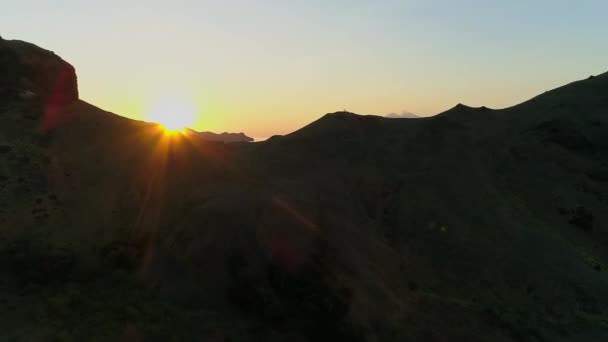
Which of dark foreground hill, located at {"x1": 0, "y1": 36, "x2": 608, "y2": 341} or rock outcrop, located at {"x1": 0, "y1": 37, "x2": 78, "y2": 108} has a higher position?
rock outcrop, located at {"x1": 0, "y1": 37, "x2": 78, "y2": 108}

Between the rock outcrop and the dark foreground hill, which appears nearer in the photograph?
the dark foreground hill

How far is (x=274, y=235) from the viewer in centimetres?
2614

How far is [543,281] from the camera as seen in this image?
103 feet

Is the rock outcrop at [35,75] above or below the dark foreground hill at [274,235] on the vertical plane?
above

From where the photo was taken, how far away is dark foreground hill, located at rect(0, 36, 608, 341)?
23375mm

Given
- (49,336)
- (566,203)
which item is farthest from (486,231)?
(49,336)

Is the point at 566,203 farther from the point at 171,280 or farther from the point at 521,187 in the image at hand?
the point at 171,280

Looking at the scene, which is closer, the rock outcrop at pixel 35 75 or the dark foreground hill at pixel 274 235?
the dark foreground hill at pixel 274 235

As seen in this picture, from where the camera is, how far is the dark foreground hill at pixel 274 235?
23.4 metres

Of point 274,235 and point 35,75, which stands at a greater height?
point 35,75

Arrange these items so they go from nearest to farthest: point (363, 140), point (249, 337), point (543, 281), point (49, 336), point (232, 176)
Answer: point (49, 336) < point (249, 337) < point (543, 281) < point (232, 176) < point (363, 140)

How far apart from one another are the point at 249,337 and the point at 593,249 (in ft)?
112

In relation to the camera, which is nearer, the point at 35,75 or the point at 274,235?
the point at 274,235

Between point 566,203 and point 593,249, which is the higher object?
point 566,203
